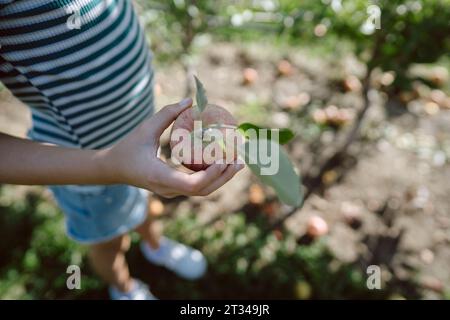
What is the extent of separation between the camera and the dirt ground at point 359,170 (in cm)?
219

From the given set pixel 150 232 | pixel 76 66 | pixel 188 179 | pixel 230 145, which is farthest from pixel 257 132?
pixel 150 232

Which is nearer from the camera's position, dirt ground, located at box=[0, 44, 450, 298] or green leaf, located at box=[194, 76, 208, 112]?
green leaf, located at box=[194, 76, 208, 112]

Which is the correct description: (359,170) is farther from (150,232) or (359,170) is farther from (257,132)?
(257,132)

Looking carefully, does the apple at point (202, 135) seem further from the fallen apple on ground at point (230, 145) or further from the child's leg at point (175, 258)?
the child's leg at point (175, 258)

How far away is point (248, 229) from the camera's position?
2.23 metres

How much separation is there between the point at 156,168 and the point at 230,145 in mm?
167

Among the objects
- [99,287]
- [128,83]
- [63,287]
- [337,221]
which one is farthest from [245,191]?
[128,83]

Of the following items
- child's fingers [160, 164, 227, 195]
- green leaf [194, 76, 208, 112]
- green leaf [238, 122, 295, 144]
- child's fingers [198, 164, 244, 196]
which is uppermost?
green leaf [194, 76, 208, 112]

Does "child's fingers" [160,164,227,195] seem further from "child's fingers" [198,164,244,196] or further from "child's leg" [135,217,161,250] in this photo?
"child's leg" [135,217,161,250]

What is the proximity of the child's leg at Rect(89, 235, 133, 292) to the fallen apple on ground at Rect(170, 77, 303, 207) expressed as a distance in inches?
29.2

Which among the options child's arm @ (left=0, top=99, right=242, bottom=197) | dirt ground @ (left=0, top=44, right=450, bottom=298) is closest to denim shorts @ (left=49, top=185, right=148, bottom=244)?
child's arm @ (left=0, top=99, right=242, bottom=197)

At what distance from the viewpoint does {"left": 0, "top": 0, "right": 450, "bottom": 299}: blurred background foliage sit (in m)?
1.81

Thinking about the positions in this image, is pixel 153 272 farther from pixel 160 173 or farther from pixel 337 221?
pixel 160 173

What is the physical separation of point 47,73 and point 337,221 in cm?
180
